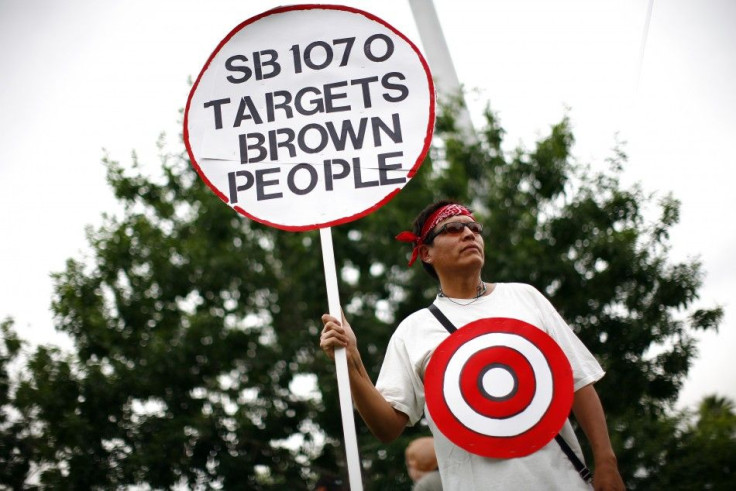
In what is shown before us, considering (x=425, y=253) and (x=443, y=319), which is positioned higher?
(x=425, y=253)

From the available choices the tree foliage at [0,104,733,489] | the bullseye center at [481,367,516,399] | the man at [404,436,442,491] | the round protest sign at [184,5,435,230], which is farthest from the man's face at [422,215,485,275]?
the tree foliage at [0,104,733,489]

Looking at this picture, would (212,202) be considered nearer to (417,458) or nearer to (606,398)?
(606,398)

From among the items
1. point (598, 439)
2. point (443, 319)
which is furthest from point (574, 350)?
point (443, 319)

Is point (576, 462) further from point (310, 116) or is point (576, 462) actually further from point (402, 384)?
point (310, 116)

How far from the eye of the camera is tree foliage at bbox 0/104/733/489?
22.1ft

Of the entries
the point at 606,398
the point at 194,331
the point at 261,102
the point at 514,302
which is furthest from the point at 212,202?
the point at 514,302

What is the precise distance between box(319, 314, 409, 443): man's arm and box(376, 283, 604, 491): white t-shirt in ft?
0.21

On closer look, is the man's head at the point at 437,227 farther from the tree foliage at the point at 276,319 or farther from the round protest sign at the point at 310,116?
the tree foliage at the point at 276,319

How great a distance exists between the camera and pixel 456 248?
2355mm

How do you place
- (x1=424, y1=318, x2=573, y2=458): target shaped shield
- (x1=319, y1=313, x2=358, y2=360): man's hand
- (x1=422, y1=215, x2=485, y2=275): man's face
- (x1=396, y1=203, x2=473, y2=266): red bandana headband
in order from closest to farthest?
(x1=424, y1=318, x2=573, y2=458): target shaped shield
(x1=319, y1=313, x2=358, y2=360): man's hand
(x1=422, y1=215, x2=485, y2=275): man's face
(x1=396, y1=203, x2=473, y2=266): red bandana headband

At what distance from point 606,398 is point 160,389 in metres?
4.40

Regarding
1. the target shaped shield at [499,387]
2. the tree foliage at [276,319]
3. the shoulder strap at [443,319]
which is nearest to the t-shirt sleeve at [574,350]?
the target shaped shield at [499,387]

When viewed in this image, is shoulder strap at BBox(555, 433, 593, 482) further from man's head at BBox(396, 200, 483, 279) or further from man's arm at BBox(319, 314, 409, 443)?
man's head at BBox(396, 200, 483, 279)

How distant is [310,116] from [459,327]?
0.86 m
